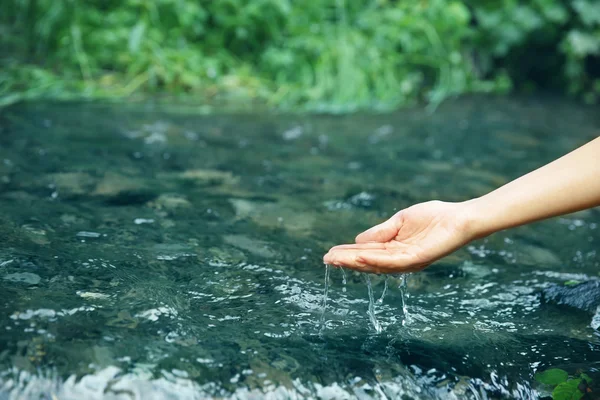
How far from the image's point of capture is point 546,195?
184cm

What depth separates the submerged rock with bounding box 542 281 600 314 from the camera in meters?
2.35

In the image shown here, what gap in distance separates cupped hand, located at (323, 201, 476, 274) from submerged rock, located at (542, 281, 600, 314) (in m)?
0.73

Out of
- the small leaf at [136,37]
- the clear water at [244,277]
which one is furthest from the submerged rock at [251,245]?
the small leaf at [136,37]

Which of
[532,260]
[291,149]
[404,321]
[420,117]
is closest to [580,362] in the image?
[404,321]

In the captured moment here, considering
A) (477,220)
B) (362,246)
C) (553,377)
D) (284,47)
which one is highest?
(284,47)

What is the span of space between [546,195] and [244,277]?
116 cm

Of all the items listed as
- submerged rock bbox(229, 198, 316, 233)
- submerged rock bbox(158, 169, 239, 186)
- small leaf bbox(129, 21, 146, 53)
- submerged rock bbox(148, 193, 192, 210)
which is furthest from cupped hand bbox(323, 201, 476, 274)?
small leaf bbox(129, 21, 146, 53)

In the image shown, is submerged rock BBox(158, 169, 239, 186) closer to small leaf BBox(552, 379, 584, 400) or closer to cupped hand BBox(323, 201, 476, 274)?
cupped hand BBox(323, 201, 476, 274)

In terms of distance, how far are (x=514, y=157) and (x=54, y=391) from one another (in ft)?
13.0

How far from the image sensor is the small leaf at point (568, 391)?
1747 mm

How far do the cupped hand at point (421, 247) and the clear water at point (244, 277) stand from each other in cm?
27

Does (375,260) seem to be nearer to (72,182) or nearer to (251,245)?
(251,245)

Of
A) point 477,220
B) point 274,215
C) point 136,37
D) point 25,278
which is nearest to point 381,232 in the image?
point 477,220

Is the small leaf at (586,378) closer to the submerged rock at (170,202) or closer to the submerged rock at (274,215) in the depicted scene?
the submerged rock at (274,215)
